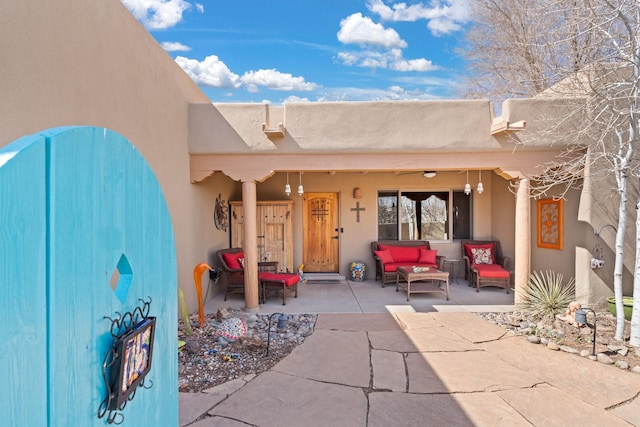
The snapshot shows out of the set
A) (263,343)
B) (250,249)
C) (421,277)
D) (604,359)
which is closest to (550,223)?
(421,277)

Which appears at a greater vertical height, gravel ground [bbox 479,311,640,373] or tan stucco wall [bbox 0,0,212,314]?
tan stucco wall [bbox 0,0,212,314]

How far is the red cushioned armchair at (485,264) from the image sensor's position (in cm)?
715

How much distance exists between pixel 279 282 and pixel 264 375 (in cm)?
287

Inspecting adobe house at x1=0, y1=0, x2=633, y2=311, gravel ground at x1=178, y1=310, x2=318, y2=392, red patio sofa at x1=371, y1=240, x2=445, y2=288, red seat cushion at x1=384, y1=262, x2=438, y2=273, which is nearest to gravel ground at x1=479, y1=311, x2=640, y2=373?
adobe house at x1=0, y1=0, x2=633, y2=311

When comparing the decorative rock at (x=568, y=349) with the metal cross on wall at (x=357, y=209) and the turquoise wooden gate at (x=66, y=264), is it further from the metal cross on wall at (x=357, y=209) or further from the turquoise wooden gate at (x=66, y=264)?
the metal cross on wall at (x=357, y=209)

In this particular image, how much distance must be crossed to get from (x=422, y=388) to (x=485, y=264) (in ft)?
16.8

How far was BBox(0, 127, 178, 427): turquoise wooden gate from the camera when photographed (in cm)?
77

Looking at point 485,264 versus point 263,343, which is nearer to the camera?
point 263,343

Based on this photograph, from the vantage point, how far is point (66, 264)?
0.92 meters

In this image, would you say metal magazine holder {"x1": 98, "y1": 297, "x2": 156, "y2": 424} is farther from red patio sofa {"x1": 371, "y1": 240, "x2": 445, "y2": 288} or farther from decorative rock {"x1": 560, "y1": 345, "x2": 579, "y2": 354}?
red patio sofa {"x1": 371, "y1": 240, "x2": 445, "y2": 288}

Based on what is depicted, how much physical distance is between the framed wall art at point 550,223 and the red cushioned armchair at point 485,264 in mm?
901

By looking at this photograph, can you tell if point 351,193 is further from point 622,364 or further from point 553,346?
point 622,364

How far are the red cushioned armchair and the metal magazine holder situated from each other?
7057mm

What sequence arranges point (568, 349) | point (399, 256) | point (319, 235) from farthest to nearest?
1. point (319, 235)
2. point (399, 256)
3. point (568, 349)
